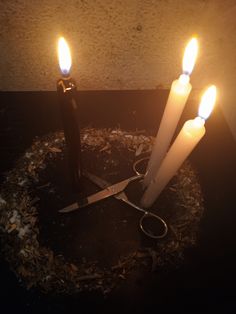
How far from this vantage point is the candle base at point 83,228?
0.56 m

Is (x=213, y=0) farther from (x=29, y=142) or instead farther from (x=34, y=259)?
(x=34, y=259)

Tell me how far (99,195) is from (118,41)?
0.40 metres

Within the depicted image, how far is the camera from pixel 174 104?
517 mm

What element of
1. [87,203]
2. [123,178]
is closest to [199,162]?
[123,178]

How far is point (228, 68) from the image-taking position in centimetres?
85

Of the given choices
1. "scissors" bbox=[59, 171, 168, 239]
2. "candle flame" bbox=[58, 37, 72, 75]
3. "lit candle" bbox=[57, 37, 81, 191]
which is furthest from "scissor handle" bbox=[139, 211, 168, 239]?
"candle flame" bbox=[58, 37, 72, 75]

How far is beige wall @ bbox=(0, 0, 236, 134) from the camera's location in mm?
675

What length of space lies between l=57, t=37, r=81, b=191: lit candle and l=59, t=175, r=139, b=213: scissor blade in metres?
0.05

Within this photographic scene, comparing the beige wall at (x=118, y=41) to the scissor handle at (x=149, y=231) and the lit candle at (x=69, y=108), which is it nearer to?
the lit candle at (x=69, y=108)

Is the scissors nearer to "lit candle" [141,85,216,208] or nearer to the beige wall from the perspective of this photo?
"lit candle" [141,85,216,208]

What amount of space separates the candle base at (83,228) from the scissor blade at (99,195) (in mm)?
20

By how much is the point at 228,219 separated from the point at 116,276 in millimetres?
301

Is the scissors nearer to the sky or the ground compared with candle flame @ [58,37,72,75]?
nearer to the ground

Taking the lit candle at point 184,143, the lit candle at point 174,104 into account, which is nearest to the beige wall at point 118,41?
the lit candle at point 174,104
